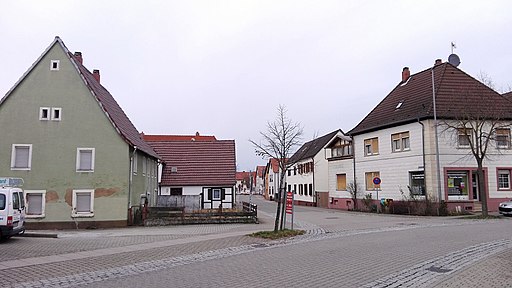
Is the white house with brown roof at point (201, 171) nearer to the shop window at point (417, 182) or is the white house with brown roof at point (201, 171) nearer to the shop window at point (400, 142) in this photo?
the shop window at point (400, 142)

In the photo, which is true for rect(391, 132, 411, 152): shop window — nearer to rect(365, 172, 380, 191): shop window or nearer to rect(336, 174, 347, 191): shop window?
rect(365, 172, 380, 191): shop window

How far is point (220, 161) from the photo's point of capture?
36.2 m

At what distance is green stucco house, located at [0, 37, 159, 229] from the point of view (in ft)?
74.4

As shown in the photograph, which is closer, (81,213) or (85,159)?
(81,213)

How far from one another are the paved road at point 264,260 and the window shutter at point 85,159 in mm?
5466

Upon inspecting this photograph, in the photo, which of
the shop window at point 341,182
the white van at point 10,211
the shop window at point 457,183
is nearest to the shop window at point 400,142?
the shop window at point 457,183

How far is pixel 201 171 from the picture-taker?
35375 millimetres

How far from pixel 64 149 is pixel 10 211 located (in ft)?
24.6

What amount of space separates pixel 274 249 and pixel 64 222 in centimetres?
1307

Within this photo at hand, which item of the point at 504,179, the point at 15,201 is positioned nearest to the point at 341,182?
the point at 504,179

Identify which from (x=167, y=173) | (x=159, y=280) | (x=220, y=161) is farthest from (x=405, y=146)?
(x=159, y=280)

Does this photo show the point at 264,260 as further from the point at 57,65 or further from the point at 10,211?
the point at 57,65

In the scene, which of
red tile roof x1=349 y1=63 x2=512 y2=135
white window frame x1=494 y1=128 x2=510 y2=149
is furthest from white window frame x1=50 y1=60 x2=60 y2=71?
white window frame x1=494 y1=128 x2=510 y2=149

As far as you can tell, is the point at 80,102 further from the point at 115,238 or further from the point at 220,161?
the point at 220,161
